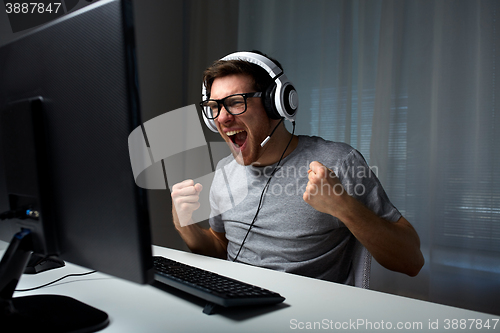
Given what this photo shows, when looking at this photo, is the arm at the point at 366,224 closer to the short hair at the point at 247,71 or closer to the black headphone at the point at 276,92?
the black headphone at the point at 276,92

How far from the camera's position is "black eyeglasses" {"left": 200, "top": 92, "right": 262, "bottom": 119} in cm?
121

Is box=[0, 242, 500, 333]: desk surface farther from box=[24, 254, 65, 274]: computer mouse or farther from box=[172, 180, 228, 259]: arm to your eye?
box=[172, 180, 228, 259]: arm

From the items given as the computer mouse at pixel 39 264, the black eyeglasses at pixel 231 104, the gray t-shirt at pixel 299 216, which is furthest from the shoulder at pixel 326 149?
the computer mouse at pixel 39 264

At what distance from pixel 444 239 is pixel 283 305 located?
1.38 meters

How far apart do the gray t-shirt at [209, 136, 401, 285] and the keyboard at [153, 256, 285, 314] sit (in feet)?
1.45

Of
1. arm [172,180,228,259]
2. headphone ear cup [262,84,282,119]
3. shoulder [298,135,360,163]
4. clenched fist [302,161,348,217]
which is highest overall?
headphone ear cup [262,84,282,119]

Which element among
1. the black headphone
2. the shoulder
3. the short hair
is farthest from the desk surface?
the short hair

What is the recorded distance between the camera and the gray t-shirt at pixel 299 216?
1.06m

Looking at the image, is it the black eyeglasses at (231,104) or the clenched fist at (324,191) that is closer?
the clenched fist at (324,191)

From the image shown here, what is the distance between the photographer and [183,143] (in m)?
2.42

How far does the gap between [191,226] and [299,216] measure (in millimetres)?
367

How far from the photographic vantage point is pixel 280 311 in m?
0.57

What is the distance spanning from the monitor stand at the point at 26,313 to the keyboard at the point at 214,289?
0.47 feet

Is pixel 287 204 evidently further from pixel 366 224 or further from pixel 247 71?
pixel 247 71
